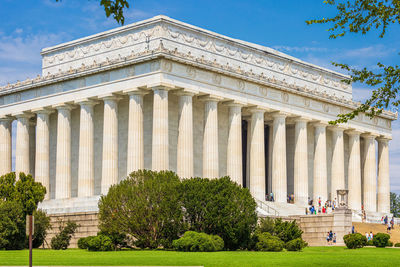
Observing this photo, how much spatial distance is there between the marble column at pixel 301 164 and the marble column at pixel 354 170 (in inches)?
433

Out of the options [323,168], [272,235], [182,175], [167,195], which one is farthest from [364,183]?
[167,195]

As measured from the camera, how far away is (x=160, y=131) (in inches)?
2992

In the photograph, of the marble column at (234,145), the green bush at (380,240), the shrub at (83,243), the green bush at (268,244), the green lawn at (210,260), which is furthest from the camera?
the marble column at (234,145)

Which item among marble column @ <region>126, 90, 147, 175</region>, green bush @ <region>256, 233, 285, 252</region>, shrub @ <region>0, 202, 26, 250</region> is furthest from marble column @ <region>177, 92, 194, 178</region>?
shrub @ <region>0, 202, 26, 250</region>

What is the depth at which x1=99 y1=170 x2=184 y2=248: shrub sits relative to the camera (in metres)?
57.4

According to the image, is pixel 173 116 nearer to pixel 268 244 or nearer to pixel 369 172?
pixel 268 244

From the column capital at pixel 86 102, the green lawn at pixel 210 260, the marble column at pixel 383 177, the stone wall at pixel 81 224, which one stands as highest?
the column capital at pixel 86 102

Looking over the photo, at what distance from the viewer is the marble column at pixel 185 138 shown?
255ft

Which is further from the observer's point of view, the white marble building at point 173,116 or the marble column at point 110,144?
the marble column at point 110,144

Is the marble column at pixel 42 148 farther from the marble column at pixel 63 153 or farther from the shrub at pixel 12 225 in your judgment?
the shrub at pixel 12 225

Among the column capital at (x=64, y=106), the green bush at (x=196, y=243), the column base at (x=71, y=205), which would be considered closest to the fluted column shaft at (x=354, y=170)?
the column base at (x=71, y=205)

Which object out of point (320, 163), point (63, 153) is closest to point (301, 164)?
point (320, 163)

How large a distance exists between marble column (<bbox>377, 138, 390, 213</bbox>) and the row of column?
6.90 metres

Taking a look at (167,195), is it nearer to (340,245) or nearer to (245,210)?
(245,210)
